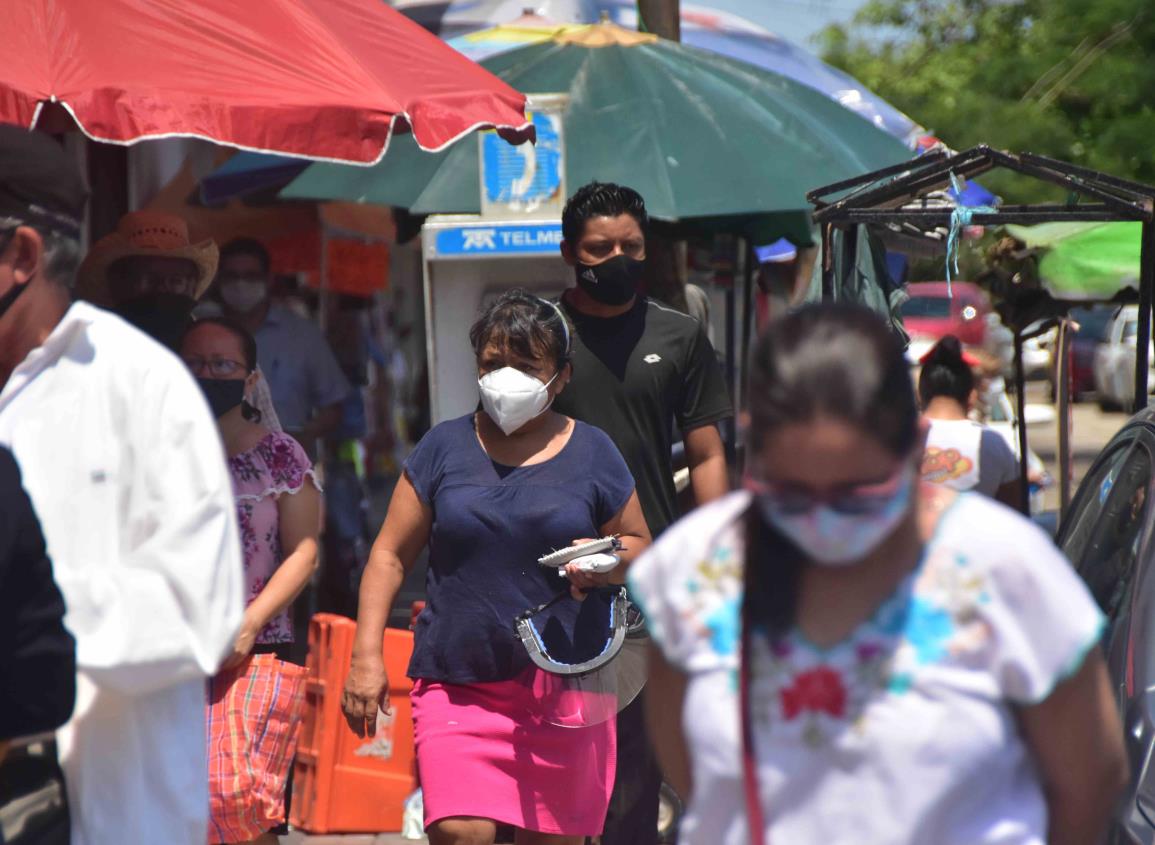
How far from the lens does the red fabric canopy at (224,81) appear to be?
443 centimetres

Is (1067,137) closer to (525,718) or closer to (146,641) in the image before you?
(525,718)

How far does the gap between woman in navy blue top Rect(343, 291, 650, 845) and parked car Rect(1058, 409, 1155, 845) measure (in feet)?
3.73

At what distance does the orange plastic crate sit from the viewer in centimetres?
612

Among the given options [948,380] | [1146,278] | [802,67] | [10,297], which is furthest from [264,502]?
[802,67]

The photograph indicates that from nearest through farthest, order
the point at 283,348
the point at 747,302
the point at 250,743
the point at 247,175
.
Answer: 1. the point at 250,743
2. the point at 247,175
3. the point at 283,348
4. the point at 747,302

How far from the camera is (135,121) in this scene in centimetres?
443

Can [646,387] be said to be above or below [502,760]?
above

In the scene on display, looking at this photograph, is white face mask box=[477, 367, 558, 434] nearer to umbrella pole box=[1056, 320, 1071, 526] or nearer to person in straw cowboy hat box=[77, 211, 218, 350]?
person in straw cowboy hat box=[77, 211, 218, 350]

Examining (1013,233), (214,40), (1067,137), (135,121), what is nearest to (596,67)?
(1013,233)

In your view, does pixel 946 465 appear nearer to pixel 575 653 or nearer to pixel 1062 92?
pixel 575 653

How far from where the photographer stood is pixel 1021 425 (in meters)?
7.48

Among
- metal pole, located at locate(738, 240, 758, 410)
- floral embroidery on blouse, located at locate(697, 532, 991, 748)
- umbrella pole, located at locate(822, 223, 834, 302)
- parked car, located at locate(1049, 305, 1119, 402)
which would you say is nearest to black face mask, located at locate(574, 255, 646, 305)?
umbrella pole, located at locate(822, 223, 834, 302)

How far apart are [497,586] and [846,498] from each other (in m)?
2.21

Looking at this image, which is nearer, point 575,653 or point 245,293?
point 575,653
